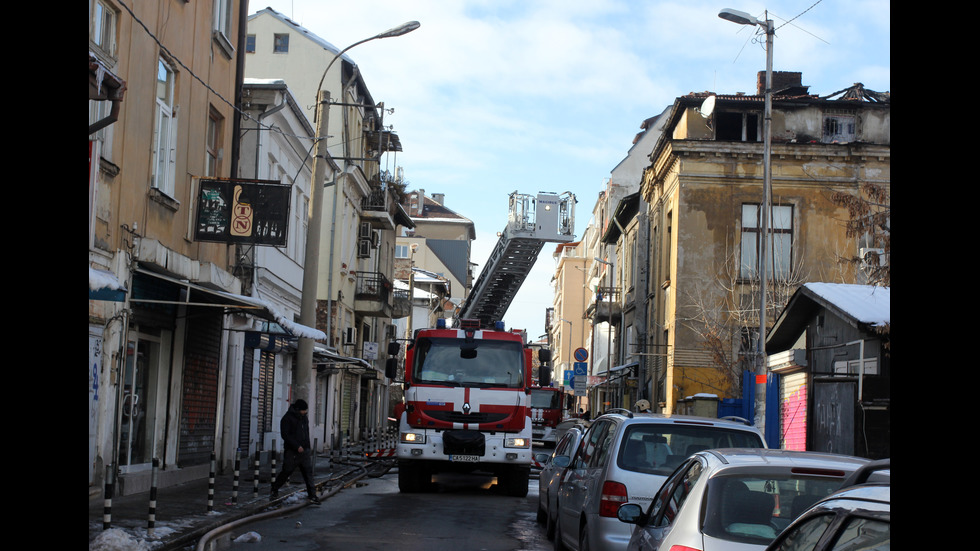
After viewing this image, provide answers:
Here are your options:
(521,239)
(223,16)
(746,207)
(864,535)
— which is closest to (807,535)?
(864,535)

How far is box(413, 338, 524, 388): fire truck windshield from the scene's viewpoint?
819 inches

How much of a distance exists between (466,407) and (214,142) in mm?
7302

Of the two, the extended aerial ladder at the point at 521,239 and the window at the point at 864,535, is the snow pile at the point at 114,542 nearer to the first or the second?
the window at the point at 864,535

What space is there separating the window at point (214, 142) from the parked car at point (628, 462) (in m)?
12.6

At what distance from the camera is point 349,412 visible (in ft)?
147

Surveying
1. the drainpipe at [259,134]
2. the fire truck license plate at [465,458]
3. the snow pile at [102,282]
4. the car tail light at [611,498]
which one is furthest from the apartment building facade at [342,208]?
the car tail light at [611,498]

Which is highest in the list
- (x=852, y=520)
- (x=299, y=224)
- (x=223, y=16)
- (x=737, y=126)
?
(x=737, y=126)

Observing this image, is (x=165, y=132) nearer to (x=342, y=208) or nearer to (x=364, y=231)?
(x=342, y=208)

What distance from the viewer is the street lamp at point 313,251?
63.1 feet

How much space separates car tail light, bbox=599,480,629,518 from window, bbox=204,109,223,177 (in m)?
13.7

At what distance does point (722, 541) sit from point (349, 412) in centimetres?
3947

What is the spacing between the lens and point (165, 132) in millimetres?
17953

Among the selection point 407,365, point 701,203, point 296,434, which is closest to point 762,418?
→ point 407,365
